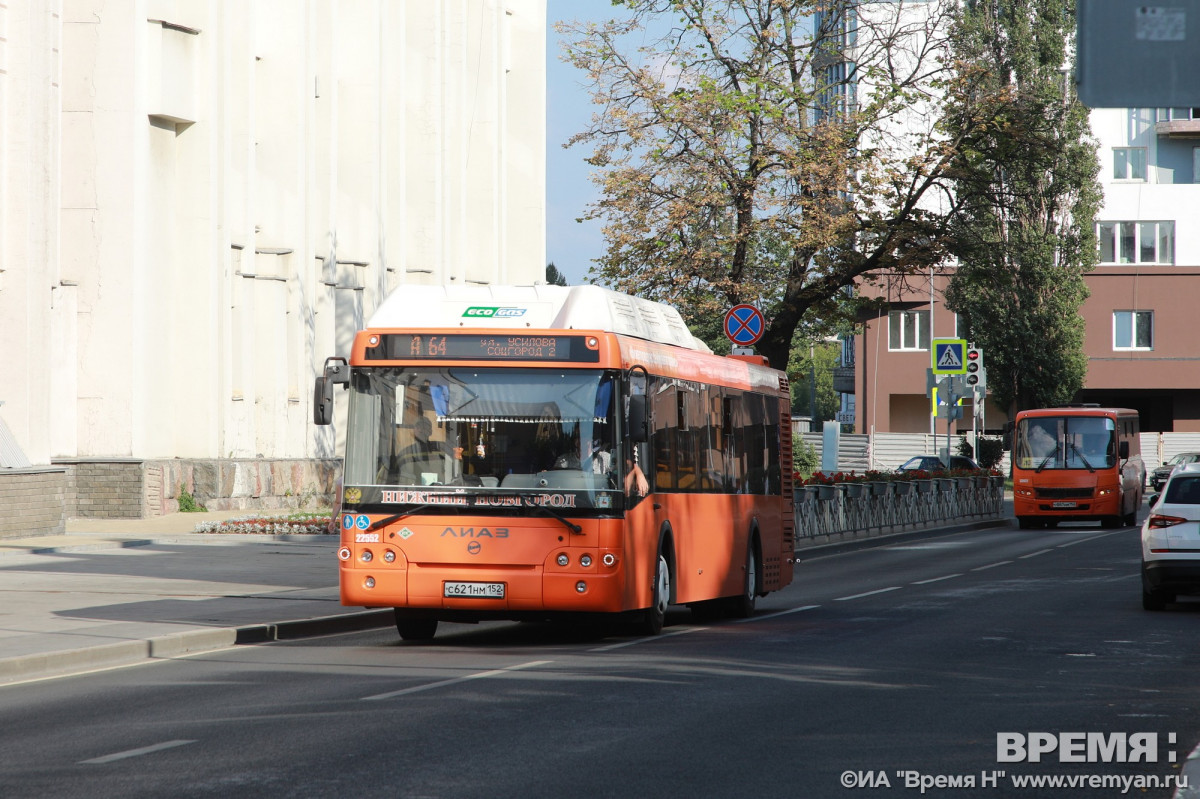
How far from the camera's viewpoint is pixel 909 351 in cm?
7662

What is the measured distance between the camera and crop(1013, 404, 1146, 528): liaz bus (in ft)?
127

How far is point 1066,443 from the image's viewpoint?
129 ft

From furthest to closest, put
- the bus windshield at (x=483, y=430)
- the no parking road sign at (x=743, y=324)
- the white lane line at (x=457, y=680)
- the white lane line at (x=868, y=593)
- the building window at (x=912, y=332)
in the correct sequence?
the building window at (x=912, y=332) → the no parking road sign at (x=743, y=324) → the white lane line at (x=868, y=593) → the bus windshield at (x=483, y=430) → the white lane line at (x=457, y=680)

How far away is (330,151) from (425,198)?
567 centimetres

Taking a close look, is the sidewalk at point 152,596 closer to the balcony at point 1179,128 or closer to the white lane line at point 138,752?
the white lane line at point 138,752

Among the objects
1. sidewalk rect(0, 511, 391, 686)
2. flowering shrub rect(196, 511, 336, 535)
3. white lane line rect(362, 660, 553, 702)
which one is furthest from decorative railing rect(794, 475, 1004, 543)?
white lane line rect(362, 660, 553, 702)

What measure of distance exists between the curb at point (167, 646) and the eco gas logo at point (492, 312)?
11.1 ft

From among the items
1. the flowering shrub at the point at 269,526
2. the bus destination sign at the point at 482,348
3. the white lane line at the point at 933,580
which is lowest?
the white lane line at the point at 933,580

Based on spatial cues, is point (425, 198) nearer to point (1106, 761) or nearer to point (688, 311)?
point (688, 311)

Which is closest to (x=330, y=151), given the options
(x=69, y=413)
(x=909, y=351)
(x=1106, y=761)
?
(x=69, y=413)

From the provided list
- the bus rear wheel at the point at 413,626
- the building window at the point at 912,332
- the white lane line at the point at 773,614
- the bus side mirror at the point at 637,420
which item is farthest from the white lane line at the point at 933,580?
the building window at the point at 912,332

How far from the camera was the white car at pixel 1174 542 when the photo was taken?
17.1 m

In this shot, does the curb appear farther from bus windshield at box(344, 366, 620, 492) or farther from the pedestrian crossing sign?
the pedestrian crossing sign

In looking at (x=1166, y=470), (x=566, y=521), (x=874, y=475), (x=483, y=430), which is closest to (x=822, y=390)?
(x=1166, y=470)
